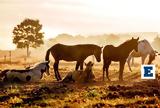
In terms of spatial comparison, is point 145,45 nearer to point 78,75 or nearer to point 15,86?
point 78,75

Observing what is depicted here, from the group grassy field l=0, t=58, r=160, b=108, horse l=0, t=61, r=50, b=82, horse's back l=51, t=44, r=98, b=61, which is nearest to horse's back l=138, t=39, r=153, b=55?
horse's back l=51, t=44, r=98, b=61

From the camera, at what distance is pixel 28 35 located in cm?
9125

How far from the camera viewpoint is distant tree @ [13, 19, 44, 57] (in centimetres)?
9038

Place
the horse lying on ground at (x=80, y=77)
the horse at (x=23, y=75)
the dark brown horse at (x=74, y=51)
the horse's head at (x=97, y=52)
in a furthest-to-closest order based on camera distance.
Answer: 1. the horse's head at (x=97, y=52)
2. the dark brown horse at (x=74, y=51)
3. the horse lying on ground at (x=80, y=77)
4. the horse at (x=23, y=75)

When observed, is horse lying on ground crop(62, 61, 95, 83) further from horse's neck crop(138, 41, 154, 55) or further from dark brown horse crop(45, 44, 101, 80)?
horse's neck crop(138, 41, 154, 55)

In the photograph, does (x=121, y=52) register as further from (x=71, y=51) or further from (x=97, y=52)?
(x=71, y=51)

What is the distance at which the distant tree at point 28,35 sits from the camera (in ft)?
297

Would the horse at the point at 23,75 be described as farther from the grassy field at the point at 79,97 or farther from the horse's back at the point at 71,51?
the horse's back at the point at 71,51

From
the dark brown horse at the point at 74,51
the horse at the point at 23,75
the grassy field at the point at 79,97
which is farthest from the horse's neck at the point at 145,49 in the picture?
the grassy field at the point at 79,97

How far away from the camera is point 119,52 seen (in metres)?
28.0

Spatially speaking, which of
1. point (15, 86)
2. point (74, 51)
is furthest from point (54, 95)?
point (74, 51)

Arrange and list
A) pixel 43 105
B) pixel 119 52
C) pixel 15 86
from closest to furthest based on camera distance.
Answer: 1. pixel 43 105
2. pixel 15 86
3. pixel 119 52

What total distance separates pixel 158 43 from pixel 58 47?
112 m

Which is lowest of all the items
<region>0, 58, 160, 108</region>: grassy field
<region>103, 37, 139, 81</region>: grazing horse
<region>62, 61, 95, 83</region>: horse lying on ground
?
<region>0, 58, 160, 108</region>: grassy field
